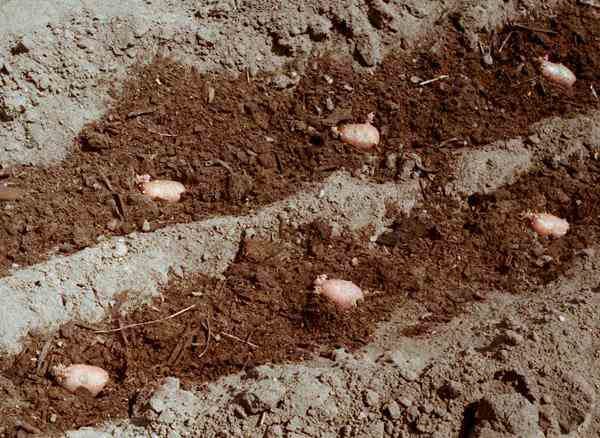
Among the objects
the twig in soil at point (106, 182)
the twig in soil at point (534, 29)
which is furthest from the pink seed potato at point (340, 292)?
the twig in soil at point (534, 29)

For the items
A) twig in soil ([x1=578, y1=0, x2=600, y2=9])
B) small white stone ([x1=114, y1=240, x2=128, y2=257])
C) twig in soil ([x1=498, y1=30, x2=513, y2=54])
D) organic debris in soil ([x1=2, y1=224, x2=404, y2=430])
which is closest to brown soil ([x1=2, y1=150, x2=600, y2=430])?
organic debris in soil ([x1=2, y1=224, x2=404, y2=430])

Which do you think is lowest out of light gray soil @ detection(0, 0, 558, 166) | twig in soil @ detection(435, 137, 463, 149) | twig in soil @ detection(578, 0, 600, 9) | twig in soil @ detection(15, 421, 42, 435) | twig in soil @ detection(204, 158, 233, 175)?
twig in soil @ detection(15, 421, 42, 435)

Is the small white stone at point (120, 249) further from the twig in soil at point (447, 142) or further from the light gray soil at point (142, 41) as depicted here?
the twig in soil at point (447, 142)

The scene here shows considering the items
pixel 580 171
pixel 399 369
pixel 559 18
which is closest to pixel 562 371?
pixel 399 369

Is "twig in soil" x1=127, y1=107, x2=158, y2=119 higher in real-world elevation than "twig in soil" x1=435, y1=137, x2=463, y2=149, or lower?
higher

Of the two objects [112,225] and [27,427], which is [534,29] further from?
[27,427]

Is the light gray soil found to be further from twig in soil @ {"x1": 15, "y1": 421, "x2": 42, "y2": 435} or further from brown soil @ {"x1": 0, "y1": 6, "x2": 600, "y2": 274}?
twig in soil @ {"x1": 15, "y1": 421, "x2": 42, "y2": 435}

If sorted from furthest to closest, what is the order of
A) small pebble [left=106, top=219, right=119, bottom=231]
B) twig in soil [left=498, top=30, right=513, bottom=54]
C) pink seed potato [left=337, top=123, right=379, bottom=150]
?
twig in soil [left=498, top=30, right=513, bottom=54]
pink seed potato [left=337, top=123, right=379, bottom=150]
small pebble [left=106, top=219, right=119, bottom=231]
